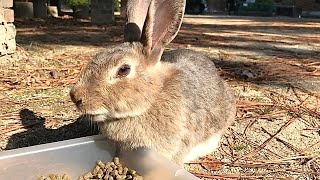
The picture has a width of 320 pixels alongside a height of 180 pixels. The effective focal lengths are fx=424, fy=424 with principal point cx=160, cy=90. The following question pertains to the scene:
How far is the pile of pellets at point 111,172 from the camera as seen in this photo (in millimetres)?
1878

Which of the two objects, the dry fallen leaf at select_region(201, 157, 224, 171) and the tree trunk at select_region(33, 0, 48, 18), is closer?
the dry fallen leaf at select_region(201, 157, 224, 171)

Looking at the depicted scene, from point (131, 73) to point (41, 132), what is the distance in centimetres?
84

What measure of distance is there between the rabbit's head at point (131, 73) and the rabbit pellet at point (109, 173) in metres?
0.27

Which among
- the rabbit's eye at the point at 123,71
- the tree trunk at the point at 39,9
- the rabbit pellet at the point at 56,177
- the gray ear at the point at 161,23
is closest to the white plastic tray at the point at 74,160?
the rabbit pellet at the point at 56,177

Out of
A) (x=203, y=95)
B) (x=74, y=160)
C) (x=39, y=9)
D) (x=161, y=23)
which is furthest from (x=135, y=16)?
(x=39, y=9)

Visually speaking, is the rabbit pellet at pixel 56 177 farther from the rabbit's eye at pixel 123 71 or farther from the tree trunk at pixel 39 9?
the tree trunk at pixel 39 9

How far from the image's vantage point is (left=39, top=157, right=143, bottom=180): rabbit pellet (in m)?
1.88

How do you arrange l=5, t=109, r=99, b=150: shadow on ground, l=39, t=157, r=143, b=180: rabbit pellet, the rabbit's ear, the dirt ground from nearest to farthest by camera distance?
l=39, t=157, r=143, b=180: rabbit pellet, the rabbit's ear, the dirt ground, l=5, t=109, r=99, b=150: shadow on ground

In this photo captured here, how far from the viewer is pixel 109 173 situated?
192 centimetres

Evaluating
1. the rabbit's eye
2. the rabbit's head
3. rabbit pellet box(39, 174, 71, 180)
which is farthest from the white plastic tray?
the rabbit's eye

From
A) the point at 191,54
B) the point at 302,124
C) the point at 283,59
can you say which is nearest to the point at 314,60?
the point at 283,59

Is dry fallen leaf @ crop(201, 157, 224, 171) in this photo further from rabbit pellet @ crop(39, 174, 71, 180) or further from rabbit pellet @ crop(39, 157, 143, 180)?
rabbit pellet @ crop(39, 174, 71, 180)

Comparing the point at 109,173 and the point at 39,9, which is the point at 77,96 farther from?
the point at 39,9

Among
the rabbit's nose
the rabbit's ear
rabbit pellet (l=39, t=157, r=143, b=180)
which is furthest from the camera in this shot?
the rabbit's ear
